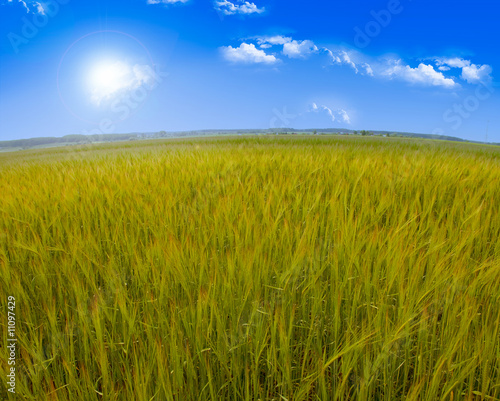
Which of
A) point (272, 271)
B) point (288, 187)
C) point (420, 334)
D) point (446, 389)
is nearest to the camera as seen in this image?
point (446, 389)

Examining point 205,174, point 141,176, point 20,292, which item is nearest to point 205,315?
point 20,292

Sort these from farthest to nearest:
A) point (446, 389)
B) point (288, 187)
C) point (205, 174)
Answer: point (205, 174), point (288, 187), point (446, 389)

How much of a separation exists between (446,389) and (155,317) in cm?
69

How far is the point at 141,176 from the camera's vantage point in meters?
2.17

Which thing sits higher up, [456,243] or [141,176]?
[141,176]

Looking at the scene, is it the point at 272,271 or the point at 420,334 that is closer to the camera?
the point at 420,334

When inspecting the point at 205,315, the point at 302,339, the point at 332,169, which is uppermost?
the point at 332,169

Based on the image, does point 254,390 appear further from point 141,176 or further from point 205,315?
point 141,176

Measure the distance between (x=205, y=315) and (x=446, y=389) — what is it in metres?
0.54

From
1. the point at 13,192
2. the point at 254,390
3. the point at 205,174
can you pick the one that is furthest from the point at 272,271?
the point at 13,192

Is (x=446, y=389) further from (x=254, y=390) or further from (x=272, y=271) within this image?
(x=272, y=271)

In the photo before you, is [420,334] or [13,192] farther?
[13,192]

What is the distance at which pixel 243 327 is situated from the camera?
0.76 meters

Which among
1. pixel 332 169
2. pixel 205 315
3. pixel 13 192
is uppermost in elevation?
pixel 332 169
